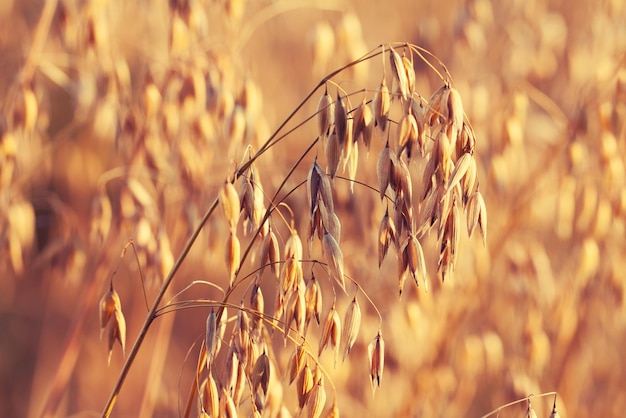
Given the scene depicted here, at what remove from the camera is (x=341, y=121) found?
1.23 metres

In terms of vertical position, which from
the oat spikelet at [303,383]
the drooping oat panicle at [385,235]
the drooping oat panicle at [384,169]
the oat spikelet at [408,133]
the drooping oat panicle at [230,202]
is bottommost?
the oat spikelet at [303,383]

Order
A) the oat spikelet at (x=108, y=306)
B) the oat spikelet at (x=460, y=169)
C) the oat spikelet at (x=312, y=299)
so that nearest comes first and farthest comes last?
the oat spikelet at (x=460, y=169) → the oat spikelet at (x=312, y=299) → the oat spikelet at (x=108, y=306)

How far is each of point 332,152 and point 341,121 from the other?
0.17 ft

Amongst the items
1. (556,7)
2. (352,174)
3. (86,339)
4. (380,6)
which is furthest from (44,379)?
(556,7)

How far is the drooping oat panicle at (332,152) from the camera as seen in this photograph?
3.95 feet

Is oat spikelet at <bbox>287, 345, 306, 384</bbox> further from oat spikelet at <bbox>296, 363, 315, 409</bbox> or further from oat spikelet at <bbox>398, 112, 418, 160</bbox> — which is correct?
oat spikelet at <bbox>398, 112, 418, 160</bbox>

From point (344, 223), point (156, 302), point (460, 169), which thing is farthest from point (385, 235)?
point (344, 223)

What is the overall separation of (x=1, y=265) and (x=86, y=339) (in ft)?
3.39

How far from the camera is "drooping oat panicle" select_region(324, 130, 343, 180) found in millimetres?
1204

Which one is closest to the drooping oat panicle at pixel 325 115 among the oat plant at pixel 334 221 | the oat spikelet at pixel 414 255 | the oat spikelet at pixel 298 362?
the oat plant at pixel 334 221

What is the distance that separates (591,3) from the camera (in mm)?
3439

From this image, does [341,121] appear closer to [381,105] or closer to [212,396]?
[381,105]

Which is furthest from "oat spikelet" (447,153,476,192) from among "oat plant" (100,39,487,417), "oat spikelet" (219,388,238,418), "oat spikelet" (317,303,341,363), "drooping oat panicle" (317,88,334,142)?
"oat spikelet" (219,388,238,418)

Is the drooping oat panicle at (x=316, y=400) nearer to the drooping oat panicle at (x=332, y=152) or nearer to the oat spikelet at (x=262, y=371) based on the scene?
the oat spikelet at (x=262, y=371)
